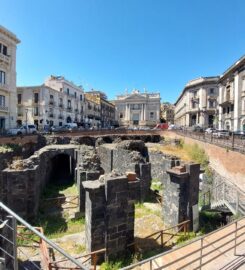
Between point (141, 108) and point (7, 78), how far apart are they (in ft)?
165

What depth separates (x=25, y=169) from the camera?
1016cm

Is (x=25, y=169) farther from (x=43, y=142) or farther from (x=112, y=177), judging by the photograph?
(x=43, y=142)

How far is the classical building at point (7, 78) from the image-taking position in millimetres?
33031

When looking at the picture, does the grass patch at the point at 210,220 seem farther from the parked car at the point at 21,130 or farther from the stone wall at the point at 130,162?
the parked car at the point at 21,130

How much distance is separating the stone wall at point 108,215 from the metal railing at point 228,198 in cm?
470

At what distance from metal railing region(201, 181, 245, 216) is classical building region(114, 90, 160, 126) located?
63609 mm

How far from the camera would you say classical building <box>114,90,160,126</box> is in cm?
7769

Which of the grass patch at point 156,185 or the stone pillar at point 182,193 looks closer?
the stone pillar at point 182,193

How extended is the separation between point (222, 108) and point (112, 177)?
42.1 m

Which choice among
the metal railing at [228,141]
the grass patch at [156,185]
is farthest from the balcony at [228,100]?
the grass patch at [156,185]

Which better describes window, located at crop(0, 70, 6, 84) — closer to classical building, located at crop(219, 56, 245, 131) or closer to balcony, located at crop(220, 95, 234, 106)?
classical building, located at crop(219, 56, 245, 131)

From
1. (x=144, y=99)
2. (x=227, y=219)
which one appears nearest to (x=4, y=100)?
(x=227, y=219)

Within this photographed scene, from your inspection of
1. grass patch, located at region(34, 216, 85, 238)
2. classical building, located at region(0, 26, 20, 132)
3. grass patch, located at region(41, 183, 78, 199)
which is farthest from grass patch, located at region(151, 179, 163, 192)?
classical building, located at region(0, 26, 20, 132)

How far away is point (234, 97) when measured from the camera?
119 feet
